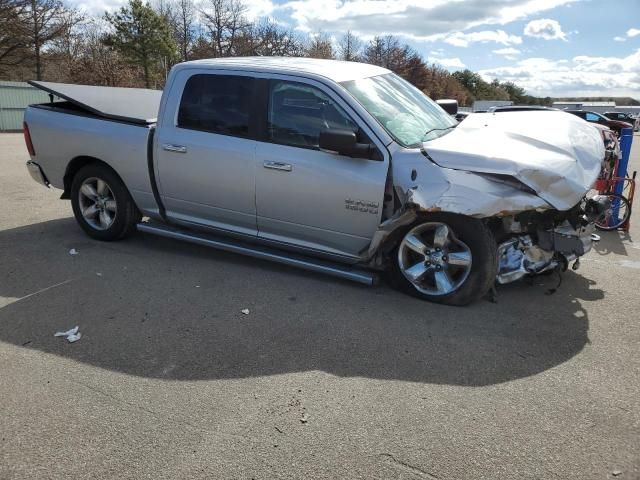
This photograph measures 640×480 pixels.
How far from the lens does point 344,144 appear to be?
415 cm

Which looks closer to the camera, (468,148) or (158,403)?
(158,403)

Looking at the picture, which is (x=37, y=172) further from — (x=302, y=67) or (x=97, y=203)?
(x=302, y=67)

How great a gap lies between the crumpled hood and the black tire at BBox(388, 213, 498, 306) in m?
0.46

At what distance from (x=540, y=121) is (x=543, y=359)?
241 centimetres

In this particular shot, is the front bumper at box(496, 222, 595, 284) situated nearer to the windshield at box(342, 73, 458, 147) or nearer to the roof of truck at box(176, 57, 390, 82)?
the windshield at box(342, 73, 458, 147)

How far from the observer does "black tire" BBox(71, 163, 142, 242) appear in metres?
5.62

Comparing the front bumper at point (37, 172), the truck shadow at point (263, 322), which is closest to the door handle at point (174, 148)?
the truck shadow at point (263, 322)

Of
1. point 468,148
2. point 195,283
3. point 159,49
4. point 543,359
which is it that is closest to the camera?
point 543,359

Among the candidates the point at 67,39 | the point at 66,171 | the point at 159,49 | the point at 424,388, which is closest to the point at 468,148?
the point at 424,388

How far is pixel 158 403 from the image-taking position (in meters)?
2.99

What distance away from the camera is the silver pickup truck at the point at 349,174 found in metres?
4.04

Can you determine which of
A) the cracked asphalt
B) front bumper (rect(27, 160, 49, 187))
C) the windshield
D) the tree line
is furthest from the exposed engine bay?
the tree line

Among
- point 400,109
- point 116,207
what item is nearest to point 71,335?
point 116,207

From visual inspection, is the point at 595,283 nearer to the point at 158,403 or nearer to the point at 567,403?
the point at 567,403
